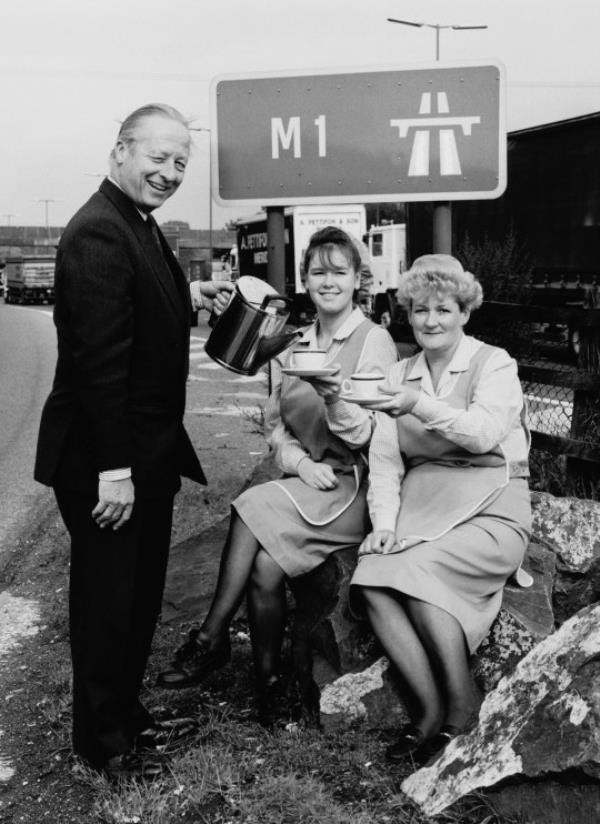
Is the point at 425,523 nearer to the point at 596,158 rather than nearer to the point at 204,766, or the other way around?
the point at 204,766

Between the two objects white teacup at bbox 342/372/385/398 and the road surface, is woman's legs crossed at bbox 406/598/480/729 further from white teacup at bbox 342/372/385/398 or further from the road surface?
the road surface

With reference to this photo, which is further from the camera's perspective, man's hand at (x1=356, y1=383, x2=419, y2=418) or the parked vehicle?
the parked vehicle

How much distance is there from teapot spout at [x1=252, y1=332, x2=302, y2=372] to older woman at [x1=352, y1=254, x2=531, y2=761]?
42 centimetres

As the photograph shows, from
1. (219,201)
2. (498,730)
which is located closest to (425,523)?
(498,730)

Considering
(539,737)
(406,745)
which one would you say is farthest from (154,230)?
(539,737)

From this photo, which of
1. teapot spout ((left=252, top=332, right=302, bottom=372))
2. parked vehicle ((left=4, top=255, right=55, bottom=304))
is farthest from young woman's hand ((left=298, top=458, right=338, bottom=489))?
parked vehicle ((left=4, top=255, right=55, bottom=304))

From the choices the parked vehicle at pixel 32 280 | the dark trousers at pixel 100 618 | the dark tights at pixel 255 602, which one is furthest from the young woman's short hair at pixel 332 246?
the parked vehicle at pixel 32 280

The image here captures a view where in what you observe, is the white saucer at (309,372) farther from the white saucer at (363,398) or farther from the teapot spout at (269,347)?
the teapot spout at (269,347)

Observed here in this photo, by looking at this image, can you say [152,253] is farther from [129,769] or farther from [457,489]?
[129,769]

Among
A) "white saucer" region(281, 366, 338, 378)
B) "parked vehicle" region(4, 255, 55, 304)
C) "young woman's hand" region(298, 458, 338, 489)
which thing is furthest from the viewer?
"parked vehicle" region(4, 255, 55, 304)

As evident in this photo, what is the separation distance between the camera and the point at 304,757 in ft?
11.3

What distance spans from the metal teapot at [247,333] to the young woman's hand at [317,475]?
0.41 metres

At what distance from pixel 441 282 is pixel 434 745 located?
5.03 feet

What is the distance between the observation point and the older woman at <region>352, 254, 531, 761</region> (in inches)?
132
